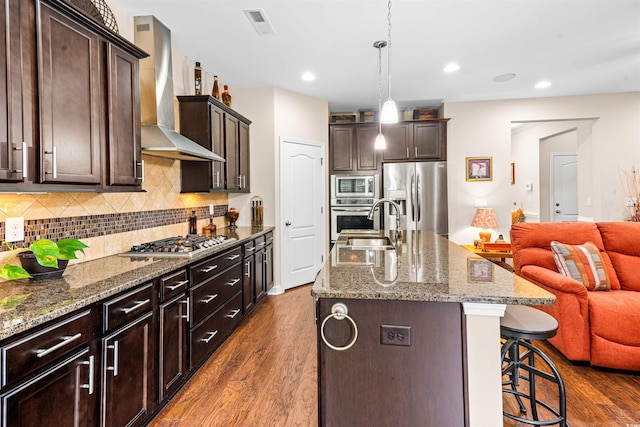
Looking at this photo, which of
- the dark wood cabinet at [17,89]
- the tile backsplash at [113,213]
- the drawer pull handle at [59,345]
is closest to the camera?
the drawer pull handle at [59,345]

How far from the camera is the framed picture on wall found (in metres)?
5.12

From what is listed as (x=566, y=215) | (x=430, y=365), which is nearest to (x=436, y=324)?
(x=430, y=365)

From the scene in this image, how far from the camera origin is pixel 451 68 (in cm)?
394

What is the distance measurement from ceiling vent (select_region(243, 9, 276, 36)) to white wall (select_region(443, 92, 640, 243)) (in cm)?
330

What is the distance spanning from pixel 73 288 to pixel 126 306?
24cm

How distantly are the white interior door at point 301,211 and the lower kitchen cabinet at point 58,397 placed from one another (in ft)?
10.3

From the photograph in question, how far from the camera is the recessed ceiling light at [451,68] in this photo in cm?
385

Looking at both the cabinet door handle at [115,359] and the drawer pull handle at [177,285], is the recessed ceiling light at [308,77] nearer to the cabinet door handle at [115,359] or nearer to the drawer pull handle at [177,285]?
the drawer pull handle at [177,285]

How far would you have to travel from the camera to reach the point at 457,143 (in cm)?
518

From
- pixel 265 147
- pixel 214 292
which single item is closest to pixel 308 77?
pixel 265 147

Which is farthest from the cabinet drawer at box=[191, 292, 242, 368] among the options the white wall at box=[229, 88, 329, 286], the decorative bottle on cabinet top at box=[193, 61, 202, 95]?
the decorative bottle on cabinet top at box=[193, 61, 202, 95]

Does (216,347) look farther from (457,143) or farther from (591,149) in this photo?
(591,149)

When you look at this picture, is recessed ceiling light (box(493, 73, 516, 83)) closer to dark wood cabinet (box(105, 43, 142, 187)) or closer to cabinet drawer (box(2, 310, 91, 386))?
dark wood cabinet (box(105, 43, 142, 187))

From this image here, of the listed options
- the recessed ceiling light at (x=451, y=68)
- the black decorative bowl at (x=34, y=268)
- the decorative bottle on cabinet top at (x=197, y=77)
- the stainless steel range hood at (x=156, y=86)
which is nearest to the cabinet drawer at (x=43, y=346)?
the black decorative bowl at (x=34, y=268)
